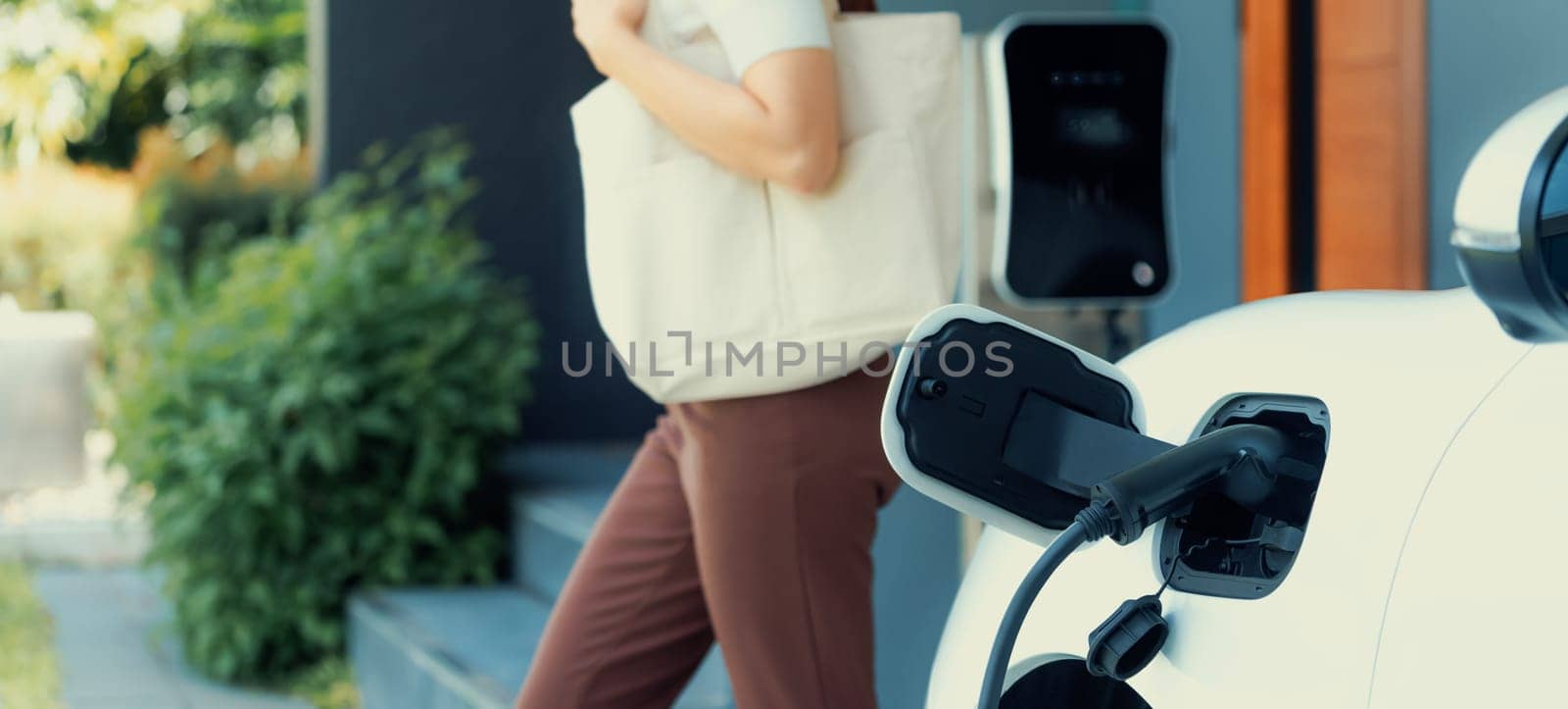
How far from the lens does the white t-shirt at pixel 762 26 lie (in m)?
1.61

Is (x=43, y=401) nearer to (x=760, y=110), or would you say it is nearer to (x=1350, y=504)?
(x=760, y=110)

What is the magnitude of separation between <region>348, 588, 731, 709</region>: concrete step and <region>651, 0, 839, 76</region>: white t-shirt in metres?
1.66

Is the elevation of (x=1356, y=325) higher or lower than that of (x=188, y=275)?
higher

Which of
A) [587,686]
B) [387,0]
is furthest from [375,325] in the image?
[587,686]

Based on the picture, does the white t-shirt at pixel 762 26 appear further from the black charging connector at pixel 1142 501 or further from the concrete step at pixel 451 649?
the concrete step at pixel 451 649

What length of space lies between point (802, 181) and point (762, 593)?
1.32 feet

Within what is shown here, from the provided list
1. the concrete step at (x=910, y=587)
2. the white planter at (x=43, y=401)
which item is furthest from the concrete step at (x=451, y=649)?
the white planter at (x=43, y=401)

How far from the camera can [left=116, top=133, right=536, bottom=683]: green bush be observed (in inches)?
161

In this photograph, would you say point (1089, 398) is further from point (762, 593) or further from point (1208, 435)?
point (762, 593)

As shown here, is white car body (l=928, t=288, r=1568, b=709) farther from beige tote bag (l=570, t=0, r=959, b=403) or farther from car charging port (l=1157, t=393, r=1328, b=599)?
beige tote bag (l=570, t=0, r=959, b=403)

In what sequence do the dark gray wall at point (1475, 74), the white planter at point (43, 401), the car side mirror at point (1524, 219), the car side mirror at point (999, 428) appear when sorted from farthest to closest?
the white planter at point (43, 401), the dark gray wall at point (1475, 74), the car side mirror at point (999, 428), the car side mirror at point (1524, 219)

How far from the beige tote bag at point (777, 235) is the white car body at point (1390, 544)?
0.61 metres

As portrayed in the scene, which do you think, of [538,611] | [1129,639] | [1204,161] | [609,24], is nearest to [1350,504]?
[1129,639]

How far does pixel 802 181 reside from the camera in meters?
1.62
